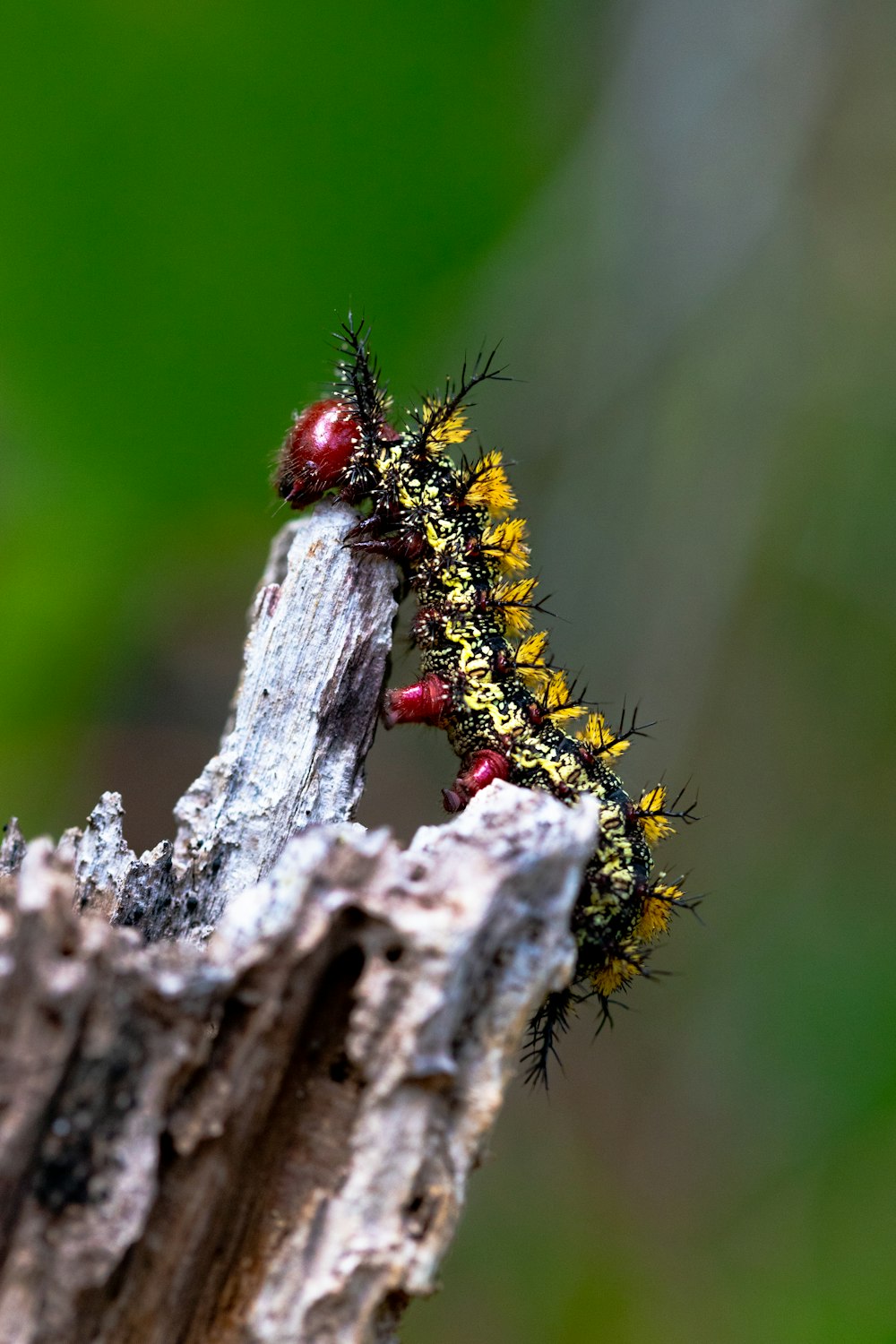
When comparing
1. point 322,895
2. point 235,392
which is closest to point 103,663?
point 235,392

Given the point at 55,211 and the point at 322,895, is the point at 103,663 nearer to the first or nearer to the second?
the point at 55,211

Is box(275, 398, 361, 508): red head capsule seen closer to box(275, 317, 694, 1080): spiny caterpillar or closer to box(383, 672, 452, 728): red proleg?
box(275, 317, 694, 1080): spiny caterpillar

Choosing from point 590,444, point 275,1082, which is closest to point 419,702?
point 275,1082

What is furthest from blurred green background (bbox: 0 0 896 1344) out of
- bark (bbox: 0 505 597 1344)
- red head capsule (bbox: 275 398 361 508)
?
bark (bbox: 0 505 597 1344)

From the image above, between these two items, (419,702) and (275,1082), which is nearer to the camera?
(275,1082)

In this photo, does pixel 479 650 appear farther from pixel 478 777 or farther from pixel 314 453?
pixel 314 453

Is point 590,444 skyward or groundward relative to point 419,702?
skyward
